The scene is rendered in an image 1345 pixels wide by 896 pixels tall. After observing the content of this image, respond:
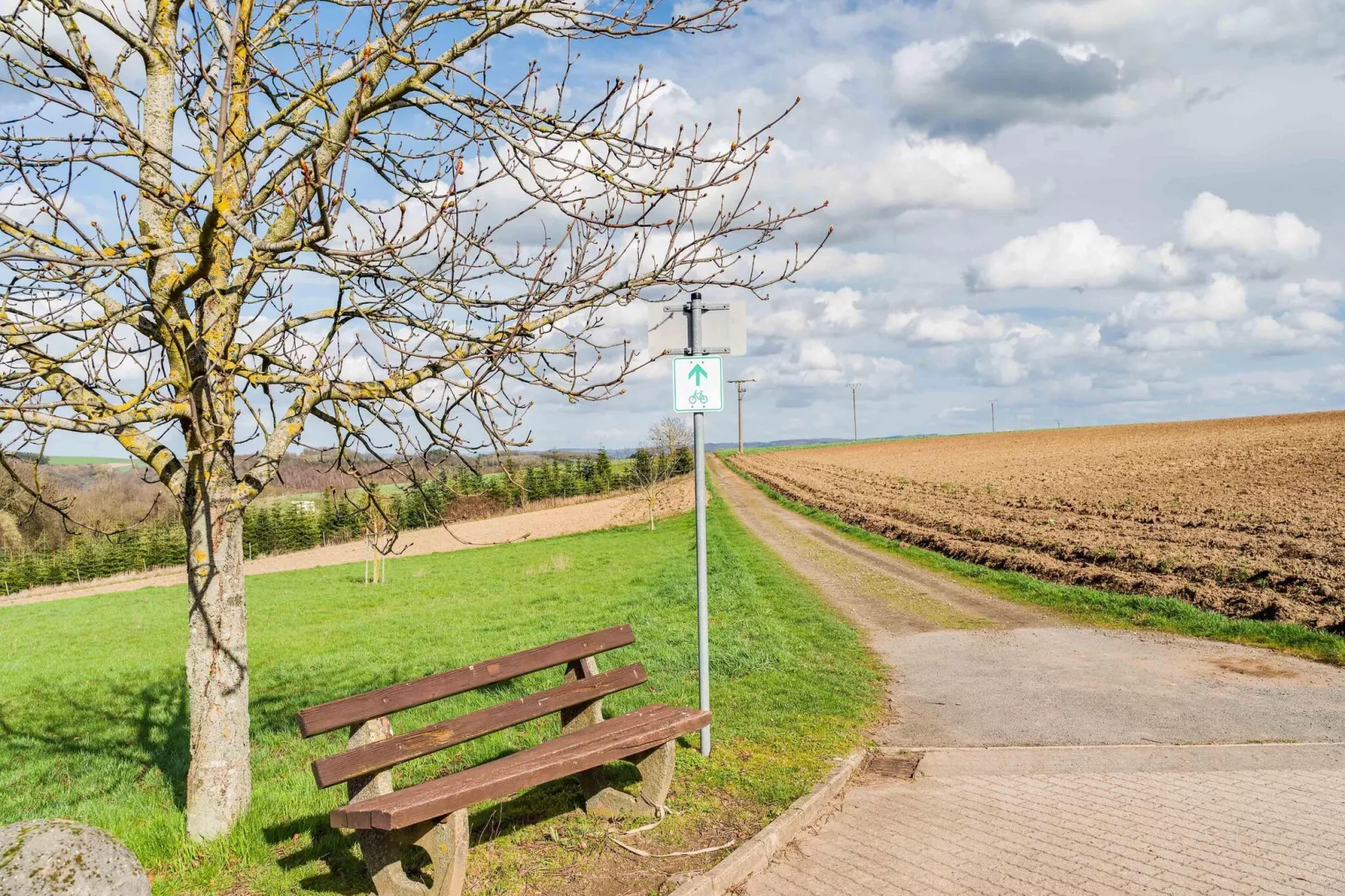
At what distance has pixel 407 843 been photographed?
408 centimetres

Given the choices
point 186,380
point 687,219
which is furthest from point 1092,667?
point 186,380

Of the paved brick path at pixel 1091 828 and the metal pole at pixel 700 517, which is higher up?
the metal pole at pixel 700 517

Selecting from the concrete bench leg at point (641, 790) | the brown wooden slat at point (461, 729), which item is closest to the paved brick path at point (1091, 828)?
the concrete bench leg at point (641, 790)

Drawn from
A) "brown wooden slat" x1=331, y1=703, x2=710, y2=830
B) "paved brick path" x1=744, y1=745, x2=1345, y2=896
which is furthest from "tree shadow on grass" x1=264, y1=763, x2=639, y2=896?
"paved brick path" x1=744, y1=745, x2=1345, y2=896

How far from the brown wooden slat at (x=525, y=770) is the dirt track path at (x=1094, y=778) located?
0.90m

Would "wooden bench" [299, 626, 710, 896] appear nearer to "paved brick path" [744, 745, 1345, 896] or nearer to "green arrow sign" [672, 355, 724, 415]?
"paved brick path" [744, 745, 1345, 896]

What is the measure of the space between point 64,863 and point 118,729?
7316 millimetres

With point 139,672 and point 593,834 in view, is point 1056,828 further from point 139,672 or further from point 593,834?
point 139,672

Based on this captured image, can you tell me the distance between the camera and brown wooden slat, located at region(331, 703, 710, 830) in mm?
3781

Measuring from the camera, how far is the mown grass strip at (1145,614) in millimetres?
9320

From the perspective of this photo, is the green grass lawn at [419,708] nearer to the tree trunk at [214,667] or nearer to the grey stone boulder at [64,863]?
the tree trunk at [214,667]

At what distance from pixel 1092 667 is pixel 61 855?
8401 mm

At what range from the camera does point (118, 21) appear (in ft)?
15.9

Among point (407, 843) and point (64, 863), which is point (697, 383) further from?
point (64, 863)
